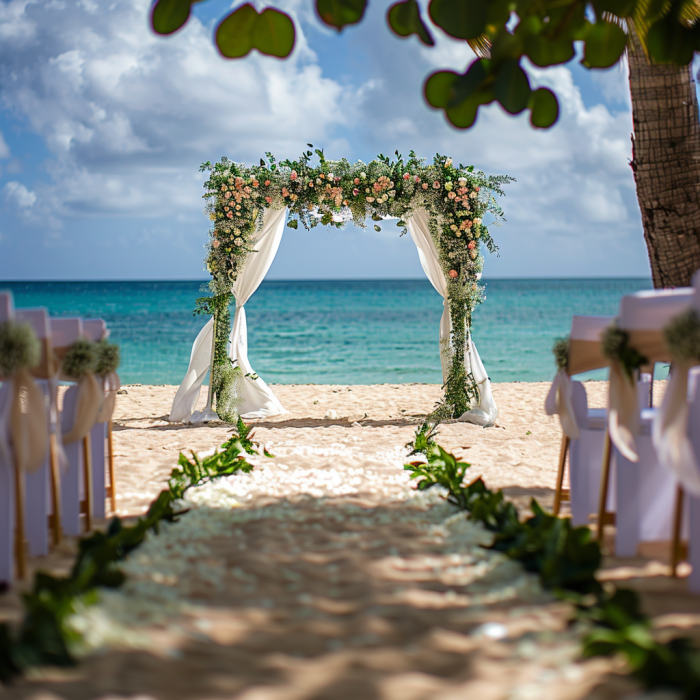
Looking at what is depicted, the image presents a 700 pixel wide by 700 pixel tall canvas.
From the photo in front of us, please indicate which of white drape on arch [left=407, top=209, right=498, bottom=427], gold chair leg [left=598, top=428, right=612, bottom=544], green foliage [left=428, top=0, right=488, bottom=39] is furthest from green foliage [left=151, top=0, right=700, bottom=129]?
white drape on arch [left=407, top=209, right=498, bottom=427]

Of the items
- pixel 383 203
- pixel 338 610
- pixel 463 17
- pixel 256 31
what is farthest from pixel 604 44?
pixel 383 203

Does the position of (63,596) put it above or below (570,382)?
below

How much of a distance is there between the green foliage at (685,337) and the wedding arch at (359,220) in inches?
170

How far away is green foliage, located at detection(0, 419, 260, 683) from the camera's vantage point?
156cm

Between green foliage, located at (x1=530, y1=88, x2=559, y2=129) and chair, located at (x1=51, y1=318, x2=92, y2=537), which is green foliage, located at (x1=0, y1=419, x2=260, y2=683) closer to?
chair, located at (x1=51, y1=318, x2=92, y2=537)

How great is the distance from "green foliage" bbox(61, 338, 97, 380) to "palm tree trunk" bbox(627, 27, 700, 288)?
3.94 m

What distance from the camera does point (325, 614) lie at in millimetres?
1988

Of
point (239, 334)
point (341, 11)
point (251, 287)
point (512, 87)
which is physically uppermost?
point (341, 11)

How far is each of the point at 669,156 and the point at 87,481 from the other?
14.4ft

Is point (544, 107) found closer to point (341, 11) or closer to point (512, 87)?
point (512, 87)

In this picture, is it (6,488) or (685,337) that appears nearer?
(685,337)

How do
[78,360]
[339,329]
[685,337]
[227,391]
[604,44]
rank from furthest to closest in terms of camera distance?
[339,329] < [227,391] < [78,360] < [604,44] < [685,337]

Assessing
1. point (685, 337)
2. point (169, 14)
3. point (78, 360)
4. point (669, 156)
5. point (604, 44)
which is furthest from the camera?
point (669, 156)

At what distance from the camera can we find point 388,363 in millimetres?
15055
